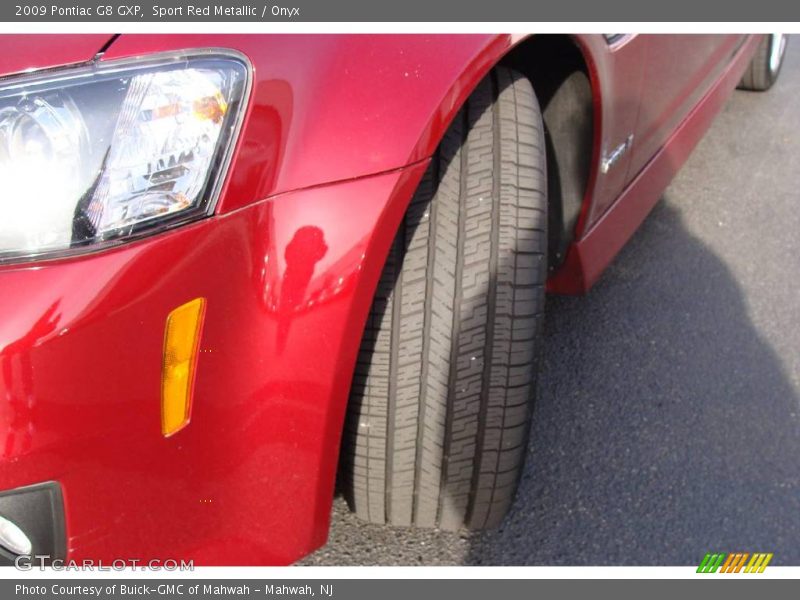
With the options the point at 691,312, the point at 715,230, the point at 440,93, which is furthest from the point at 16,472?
the point at 715,230

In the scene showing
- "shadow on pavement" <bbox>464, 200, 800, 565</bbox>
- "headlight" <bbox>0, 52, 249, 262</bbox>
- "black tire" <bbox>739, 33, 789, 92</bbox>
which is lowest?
"shadow on pavement" <bbox>464, 200, 800, 565</bbox>

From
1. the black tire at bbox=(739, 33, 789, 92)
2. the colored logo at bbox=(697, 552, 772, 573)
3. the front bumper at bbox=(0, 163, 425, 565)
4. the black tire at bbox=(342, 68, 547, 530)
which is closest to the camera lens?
the front bumper at bbox=(0, 163, 425, 565)

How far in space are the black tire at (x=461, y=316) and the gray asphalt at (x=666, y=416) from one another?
28 centimetres

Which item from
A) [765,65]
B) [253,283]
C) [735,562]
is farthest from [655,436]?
[765,65]

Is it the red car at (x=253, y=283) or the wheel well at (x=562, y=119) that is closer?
the red car at (x=253, y=283)

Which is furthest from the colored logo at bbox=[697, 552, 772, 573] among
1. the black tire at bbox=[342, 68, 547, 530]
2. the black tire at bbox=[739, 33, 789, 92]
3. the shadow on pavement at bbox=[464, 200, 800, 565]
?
the black tire at bbox=[739, 33, 789, 92]

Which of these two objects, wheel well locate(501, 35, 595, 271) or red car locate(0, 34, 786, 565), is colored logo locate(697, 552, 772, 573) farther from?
wheel well locate(501, 35, 595, 271)

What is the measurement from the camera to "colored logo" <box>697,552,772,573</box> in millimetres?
1639

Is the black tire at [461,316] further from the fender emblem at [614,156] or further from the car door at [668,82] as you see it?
the car door at [668,82]

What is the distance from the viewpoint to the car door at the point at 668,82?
187 cm

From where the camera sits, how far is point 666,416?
197 centimetres

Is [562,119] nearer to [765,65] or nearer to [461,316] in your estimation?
[461,316]

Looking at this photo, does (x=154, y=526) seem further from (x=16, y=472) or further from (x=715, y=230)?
(x=715, y=230)

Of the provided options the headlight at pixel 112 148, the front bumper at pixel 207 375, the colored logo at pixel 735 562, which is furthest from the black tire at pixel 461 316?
the colored logo at pixel 735 562
